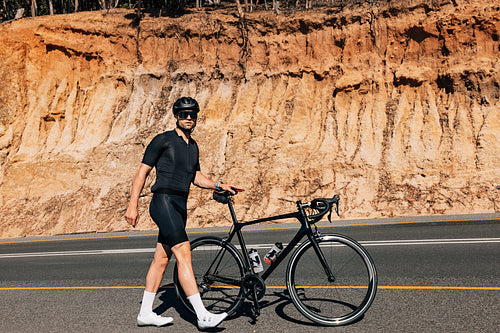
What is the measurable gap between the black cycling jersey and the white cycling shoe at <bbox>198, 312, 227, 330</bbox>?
127 cm

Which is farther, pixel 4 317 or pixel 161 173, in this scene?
pixel 4 317

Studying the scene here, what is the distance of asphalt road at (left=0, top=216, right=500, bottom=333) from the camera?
4.84m

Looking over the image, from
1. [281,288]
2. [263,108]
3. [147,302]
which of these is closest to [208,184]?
[147,302]

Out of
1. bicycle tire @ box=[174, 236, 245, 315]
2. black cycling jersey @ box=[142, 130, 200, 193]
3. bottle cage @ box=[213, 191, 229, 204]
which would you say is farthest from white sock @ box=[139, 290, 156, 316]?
bottle cage @ box=[213, 191, 229, 204]

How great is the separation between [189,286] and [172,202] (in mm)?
866

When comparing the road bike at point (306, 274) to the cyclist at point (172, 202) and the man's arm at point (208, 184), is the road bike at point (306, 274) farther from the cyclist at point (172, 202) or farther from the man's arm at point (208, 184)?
the cyclist at point (172, 202)

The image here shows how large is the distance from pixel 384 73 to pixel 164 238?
1792 centimetres

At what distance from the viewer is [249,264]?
495cm

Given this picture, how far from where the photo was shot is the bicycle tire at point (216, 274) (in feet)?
16.5

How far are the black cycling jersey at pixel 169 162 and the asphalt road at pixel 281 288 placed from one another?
1.49 meters

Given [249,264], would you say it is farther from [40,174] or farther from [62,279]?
[40,174]

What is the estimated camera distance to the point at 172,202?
4828 millimetres

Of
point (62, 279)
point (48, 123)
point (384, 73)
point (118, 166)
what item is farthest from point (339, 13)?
point (62, 279)

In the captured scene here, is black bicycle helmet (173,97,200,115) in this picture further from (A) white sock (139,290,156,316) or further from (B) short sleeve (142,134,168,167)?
(A) white sock (139,290,156,316)
